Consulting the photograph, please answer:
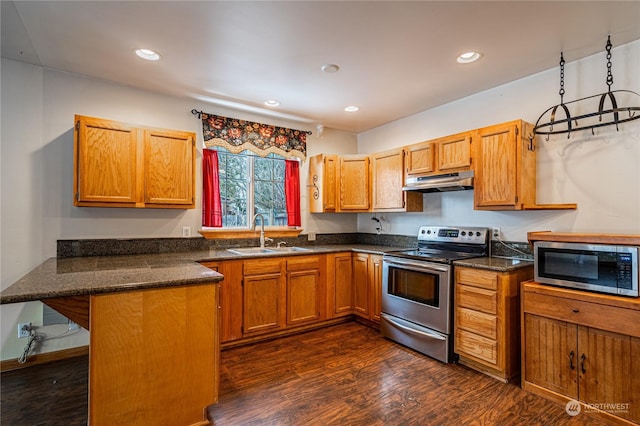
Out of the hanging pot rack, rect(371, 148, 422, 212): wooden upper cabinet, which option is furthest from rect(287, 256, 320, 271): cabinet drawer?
the hanging pot rack

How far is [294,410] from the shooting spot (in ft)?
6.64

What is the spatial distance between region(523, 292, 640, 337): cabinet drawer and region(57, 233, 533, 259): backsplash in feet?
2.22

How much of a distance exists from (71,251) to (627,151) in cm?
454

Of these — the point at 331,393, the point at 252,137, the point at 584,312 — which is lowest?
the point at 331,393

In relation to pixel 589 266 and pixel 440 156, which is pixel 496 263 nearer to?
pixel 589 266

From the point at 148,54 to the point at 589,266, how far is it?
3514 millimetres

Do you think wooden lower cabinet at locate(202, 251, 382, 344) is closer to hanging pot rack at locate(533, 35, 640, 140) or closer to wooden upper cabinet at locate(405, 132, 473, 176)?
wooden upper cabinet at locate(405, 132, 473, 176)

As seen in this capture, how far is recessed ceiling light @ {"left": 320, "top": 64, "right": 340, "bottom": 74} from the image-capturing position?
263 cm

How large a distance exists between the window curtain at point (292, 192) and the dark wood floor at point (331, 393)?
5.48ft

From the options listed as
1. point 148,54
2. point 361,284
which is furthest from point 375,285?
point 148,54

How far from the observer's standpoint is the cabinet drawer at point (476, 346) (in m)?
2.41

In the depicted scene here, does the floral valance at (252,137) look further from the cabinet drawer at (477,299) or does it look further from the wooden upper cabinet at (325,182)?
Answer: the cabinet drawer at (477,299)

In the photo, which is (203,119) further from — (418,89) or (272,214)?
(418,89)

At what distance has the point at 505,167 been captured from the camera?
2.65 metres
